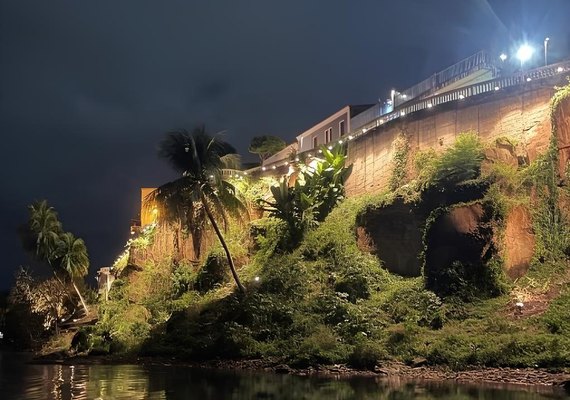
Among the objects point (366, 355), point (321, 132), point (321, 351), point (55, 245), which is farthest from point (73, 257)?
point (366, 355)

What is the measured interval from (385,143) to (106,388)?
20.4 metres

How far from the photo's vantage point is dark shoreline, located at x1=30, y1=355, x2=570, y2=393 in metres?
15.9

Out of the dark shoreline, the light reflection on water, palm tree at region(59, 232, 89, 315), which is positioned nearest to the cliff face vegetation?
the dark shoreline

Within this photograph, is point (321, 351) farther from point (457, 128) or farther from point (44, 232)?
point (44, 232)

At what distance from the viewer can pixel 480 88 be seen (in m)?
27.9

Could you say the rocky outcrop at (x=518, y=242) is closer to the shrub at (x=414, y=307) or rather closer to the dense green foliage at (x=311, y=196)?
the shrub at (x=414, y=307)

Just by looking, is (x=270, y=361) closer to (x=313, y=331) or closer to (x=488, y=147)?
(x=313, y=331)

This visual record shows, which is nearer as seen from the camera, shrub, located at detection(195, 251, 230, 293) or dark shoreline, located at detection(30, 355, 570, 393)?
dark shoreline, located at detection(30, 355, 570, 393)

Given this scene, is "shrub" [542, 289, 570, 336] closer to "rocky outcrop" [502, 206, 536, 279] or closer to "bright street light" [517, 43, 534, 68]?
"rocky outcrop" [502, 206, 536, 279]

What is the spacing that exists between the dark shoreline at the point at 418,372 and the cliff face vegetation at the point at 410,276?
35cm

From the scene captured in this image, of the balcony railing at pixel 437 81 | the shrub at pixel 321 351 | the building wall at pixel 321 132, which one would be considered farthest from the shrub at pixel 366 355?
the building wall at pixel 321 132

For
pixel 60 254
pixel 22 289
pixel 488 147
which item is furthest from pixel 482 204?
pixel 22 289

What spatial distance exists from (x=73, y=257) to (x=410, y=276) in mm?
35818

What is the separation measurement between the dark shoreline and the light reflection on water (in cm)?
103
